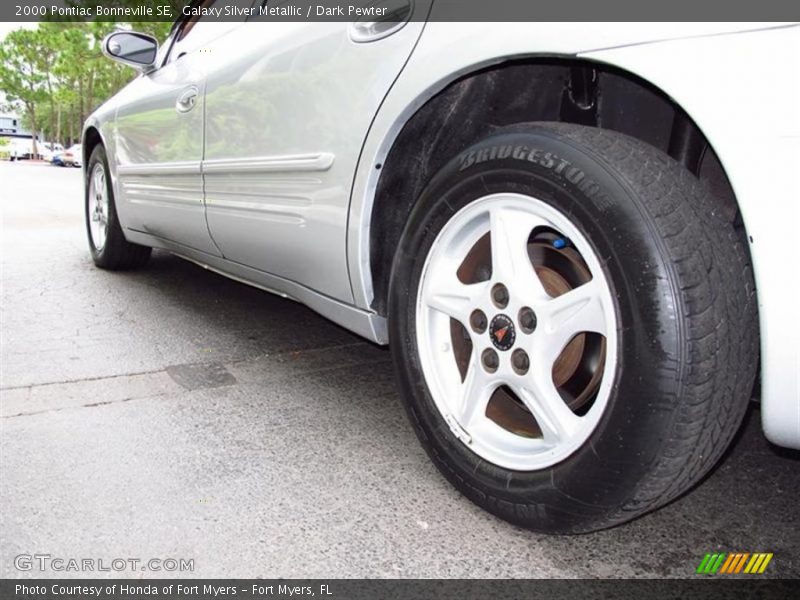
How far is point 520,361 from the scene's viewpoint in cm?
168

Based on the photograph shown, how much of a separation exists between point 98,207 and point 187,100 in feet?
6.36

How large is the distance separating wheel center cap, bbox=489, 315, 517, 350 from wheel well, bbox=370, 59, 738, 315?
19.6 inches

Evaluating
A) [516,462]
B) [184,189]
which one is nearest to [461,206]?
[516,462]

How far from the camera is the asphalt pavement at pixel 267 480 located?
5.41 ft

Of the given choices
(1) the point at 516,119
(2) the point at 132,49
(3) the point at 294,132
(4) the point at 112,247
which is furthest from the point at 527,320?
(4) the point at 112,247

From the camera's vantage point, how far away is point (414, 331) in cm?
193

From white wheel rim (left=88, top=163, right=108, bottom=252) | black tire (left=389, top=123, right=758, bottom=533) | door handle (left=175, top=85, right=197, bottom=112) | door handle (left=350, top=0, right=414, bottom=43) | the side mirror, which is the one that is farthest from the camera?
white wheel rim (left=88, top=163, right=108, bottom=252)

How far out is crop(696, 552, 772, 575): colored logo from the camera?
1.59 m

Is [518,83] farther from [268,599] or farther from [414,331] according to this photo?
[268,599]

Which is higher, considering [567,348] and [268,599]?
[567,348]

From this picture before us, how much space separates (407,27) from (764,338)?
1161mm

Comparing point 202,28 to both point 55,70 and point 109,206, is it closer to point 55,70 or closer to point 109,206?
point 109,206

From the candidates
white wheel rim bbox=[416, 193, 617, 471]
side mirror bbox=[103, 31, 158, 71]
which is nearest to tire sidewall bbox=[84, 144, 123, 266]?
side mirror bbox=[103, 31, 158, 71]

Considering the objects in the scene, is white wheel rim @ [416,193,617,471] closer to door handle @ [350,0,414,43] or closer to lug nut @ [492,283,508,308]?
lug nut @ [492,283,508,308]
